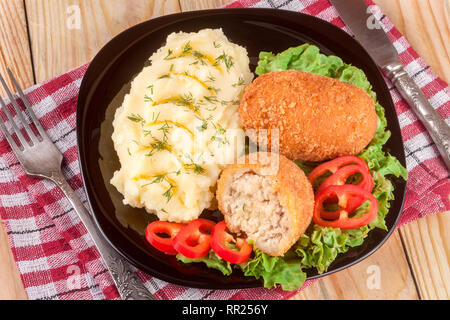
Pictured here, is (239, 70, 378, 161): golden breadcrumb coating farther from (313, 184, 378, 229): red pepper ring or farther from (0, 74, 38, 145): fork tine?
(0, 74, 38, 145): fork tine

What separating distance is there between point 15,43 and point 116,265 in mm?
2088

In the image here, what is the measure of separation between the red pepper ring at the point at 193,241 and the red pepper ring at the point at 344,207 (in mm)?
776

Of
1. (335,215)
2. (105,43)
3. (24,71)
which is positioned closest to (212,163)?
(335,215)

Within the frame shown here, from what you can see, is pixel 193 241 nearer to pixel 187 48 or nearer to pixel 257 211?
pixel 257 211

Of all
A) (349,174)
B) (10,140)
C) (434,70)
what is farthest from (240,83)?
(434,70)

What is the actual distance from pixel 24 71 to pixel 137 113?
4.11ft

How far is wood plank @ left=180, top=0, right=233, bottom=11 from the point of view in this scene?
444 cm

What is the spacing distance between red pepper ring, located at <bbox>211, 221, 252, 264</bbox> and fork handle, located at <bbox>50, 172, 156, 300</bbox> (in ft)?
2.15

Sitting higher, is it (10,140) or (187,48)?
(187,48)

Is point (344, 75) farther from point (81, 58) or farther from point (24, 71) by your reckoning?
point (24, 71)

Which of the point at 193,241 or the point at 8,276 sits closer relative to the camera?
the point at 193,241

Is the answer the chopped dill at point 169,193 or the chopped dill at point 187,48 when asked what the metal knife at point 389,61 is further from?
the chopped dill at point 169,193

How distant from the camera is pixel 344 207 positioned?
11.4 ft

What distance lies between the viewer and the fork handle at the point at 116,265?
3574 millimetres
